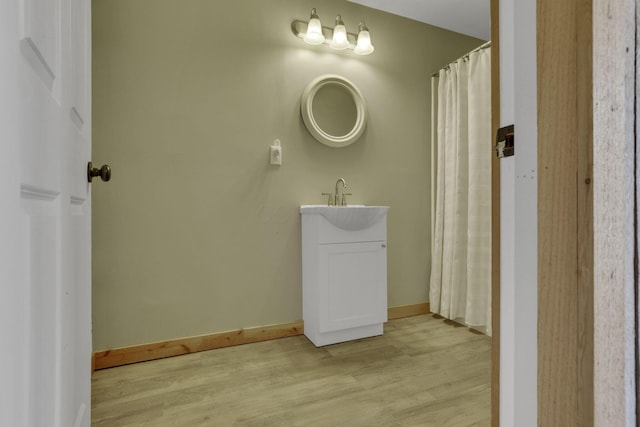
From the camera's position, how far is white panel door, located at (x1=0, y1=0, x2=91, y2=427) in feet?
1.30

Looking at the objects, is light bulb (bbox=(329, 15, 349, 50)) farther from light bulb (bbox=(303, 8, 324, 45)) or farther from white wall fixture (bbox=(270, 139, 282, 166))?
white wall fixture (bbox=(270, 139, 282, 166))

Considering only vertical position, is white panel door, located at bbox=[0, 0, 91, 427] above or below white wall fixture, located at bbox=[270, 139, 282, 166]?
below

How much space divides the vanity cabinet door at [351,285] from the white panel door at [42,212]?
130cm

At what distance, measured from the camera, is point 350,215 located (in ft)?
6.59

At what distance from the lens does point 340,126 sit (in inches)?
95.0

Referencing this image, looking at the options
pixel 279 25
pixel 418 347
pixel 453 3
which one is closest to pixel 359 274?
pixel 418 347

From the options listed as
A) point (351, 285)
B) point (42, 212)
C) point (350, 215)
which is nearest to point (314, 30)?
point (350, 215)

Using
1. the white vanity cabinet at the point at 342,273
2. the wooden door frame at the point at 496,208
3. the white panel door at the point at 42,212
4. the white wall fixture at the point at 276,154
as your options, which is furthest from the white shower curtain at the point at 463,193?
the white panel door at the point at 42,212

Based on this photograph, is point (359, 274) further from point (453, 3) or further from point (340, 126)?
point (453, 3)

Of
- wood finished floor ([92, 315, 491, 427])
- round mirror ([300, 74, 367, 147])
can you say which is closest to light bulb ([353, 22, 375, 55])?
round mirror ([300, 74, 367, 147])

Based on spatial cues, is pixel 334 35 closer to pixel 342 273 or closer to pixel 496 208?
pixel 342 273

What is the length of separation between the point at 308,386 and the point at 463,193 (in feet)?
5.57

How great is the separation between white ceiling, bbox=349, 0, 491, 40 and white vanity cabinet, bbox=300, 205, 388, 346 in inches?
62.8

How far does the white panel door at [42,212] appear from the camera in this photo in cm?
40
